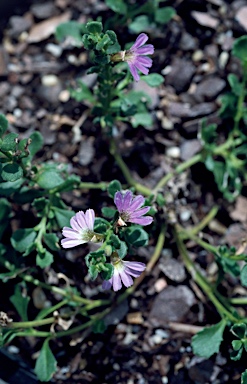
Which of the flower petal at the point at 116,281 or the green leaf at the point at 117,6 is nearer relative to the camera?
the flower petal at the point at 116,281

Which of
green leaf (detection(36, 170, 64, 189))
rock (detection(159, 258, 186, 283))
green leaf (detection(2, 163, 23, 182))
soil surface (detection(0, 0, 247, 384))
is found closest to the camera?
green leaf (detection(2, 163, 23, 182))

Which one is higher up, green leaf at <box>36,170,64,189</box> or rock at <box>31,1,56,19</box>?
rock at <box>31,1,56,19</box>

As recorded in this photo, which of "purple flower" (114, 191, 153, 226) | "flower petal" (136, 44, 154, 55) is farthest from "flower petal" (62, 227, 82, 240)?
"flower petal" (136, 44, 154, 55)

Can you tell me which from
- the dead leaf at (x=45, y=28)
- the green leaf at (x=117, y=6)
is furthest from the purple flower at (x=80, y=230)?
the dead leaf at (x=45, y=28)

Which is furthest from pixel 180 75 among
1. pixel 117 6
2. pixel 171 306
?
pixel 171 306

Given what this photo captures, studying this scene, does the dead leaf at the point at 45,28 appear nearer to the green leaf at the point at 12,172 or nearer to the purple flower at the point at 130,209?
the green leaf at the point at 12,172

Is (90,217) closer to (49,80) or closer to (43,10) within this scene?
(49,80)

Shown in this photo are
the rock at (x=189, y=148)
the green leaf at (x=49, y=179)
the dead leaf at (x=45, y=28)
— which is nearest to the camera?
the green leaf at (x=49, y=179)

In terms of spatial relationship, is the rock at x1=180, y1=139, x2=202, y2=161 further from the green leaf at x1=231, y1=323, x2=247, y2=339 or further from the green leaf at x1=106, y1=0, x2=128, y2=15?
the green leaf at x1=231, y1=323, x2=247, y2=339
